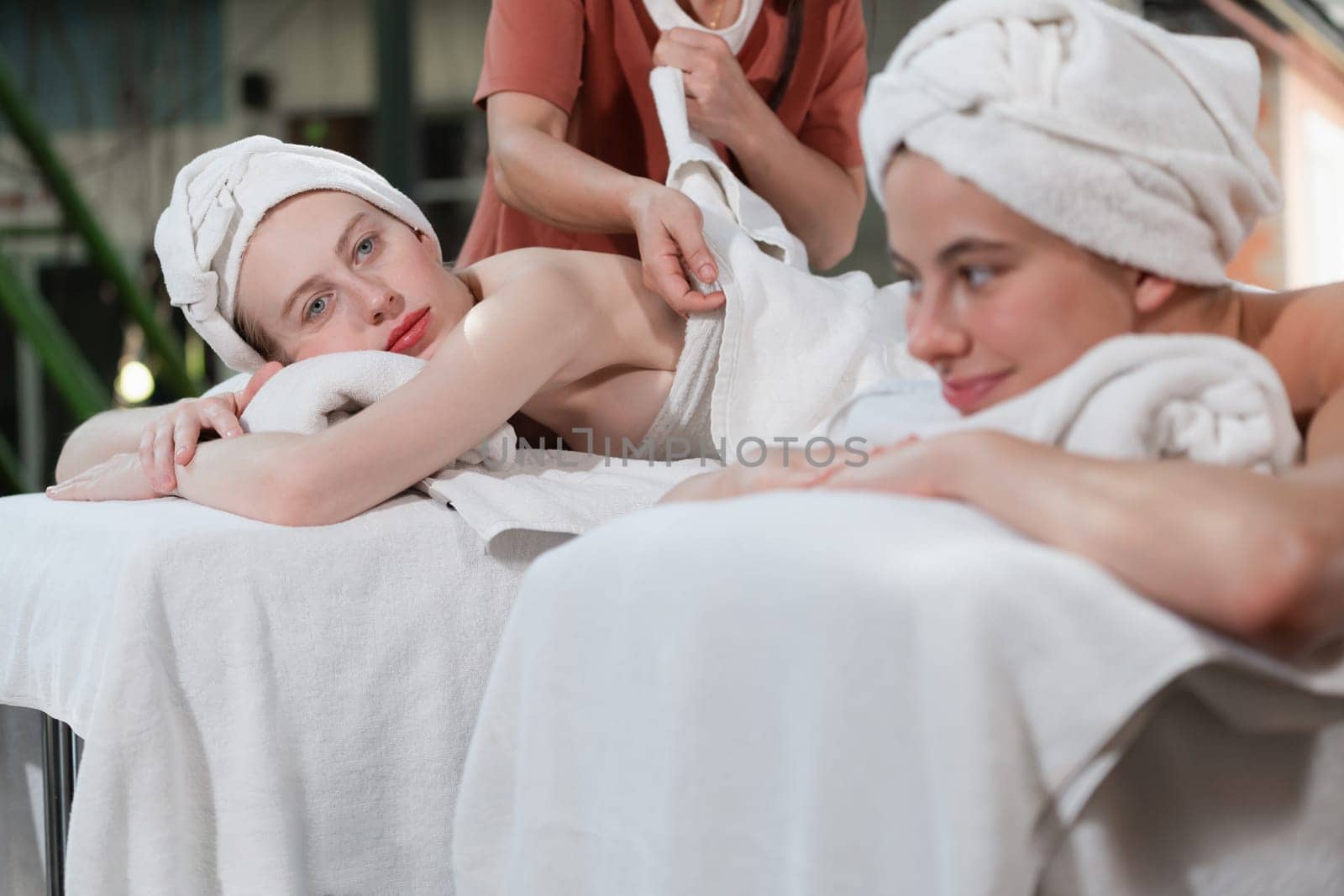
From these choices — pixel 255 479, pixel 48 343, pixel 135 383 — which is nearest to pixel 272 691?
pixel 255 479

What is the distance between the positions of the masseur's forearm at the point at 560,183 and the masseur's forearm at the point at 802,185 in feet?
0.72

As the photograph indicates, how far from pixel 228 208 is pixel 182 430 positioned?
0.92ft

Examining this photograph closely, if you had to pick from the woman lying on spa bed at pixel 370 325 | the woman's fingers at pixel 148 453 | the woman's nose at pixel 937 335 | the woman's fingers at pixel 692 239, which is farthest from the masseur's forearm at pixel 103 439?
the woman's nose at pixel 937 335

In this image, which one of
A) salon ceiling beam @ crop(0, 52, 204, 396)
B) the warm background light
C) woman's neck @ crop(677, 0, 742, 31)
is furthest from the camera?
the warm background light

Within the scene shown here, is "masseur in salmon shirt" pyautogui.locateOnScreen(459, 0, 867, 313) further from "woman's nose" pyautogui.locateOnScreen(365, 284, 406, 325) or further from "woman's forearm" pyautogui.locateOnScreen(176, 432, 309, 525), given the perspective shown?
"woman's forearm" pyautogui.locateOnScreen(176, 432, 309, 525)

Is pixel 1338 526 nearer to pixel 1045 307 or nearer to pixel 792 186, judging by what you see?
pixel 1045 307

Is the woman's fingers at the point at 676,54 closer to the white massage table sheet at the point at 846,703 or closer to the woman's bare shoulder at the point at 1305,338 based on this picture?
the woman's bare shoulder at the point at 1305,338

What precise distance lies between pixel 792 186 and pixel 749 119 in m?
0.14

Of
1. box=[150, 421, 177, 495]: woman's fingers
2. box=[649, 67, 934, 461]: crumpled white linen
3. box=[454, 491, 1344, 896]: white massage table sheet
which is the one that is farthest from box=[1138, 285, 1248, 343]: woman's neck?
box=[150, 421, 177, 495]: woman's fingers

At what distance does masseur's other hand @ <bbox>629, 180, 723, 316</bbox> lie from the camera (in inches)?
55.3

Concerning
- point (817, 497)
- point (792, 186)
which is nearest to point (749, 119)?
point (792, 186)

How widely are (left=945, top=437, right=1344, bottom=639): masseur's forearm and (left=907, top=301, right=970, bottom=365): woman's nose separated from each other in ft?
0.47

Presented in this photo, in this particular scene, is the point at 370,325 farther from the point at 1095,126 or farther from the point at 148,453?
the point at 1095,126

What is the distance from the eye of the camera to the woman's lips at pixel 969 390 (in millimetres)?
807
